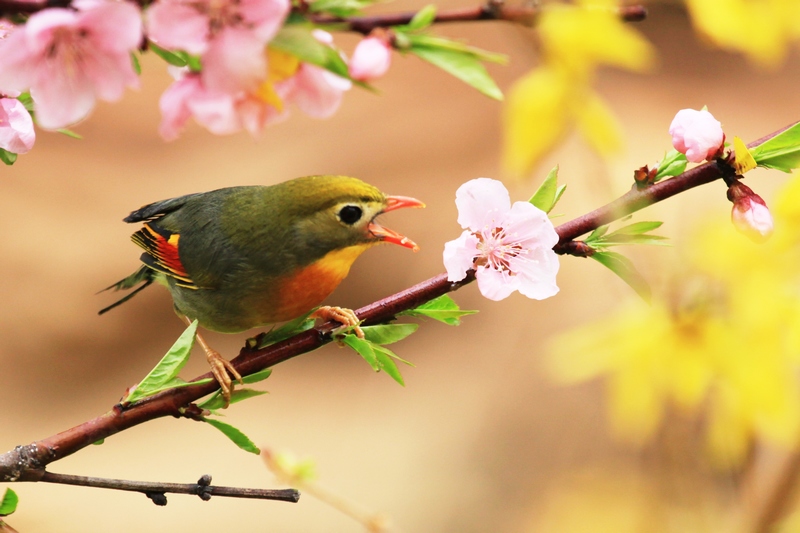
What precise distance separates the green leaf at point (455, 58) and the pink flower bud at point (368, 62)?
0.15 ft

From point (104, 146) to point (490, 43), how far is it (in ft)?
9.68

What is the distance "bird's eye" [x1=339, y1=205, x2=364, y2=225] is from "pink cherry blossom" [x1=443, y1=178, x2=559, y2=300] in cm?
52

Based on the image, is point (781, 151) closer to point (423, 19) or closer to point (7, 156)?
point (423, 19)

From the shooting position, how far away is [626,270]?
1192 mm

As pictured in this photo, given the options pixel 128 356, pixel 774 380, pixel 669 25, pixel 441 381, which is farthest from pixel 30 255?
pixel 669 25

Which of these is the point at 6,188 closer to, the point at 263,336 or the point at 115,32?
the point at 263,336

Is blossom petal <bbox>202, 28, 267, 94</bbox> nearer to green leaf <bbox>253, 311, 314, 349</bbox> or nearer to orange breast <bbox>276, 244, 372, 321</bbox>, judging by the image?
green leaf <bbox>253, 311, 314, 349</bbox>

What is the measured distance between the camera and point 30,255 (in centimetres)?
476

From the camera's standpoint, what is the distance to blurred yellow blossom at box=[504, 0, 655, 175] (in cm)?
108

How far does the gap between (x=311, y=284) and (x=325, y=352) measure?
3609mm

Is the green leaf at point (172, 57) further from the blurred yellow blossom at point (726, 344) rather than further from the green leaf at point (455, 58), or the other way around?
the blurred yellow blossom at point (726, 344)

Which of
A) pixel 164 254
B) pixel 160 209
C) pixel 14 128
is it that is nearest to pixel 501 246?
pixel 14 128

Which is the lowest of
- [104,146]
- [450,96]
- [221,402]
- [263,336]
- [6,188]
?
[221,402]

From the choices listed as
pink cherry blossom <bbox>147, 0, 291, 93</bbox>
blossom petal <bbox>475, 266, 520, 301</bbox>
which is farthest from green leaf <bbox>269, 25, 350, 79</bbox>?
blossom petal <bbox>475, 266, 520, 301</bbox>
